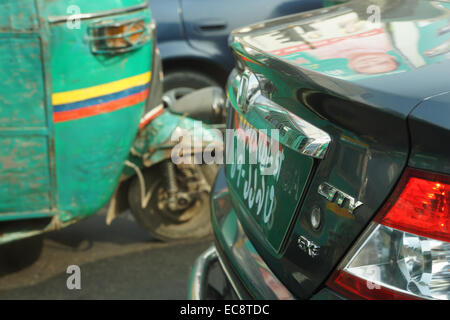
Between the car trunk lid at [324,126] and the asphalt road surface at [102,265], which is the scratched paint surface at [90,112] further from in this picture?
the car trunk lid at [324,126]

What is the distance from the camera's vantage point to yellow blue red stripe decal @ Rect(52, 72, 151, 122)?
291 centimetres

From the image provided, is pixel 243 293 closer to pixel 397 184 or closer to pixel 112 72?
pixel 397 184

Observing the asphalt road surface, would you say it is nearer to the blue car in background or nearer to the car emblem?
the car emblem

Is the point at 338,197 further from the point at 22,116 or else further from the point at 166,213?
the point at 166,213

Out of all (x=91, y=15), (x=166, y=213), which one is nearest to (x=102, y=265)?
(x=166, y=213)

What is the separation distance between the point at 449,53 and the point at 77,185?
6.82ft

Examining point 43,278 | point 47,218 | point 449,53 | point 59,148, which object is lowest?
point 43,278

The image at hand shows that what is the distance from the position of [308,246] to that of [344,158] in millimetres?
255

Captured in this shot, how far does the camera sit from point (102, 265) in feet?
11.4

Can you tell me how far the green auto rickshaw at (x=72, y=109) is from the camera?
2783 millimetres

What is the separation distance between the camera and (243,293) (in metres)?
1.86

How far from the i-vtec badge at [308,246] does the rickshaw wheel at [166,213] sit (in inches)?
80.1

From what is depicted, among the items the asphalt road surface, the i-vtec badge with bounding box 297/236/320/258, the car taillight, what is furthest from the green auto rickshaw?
the car taillight
